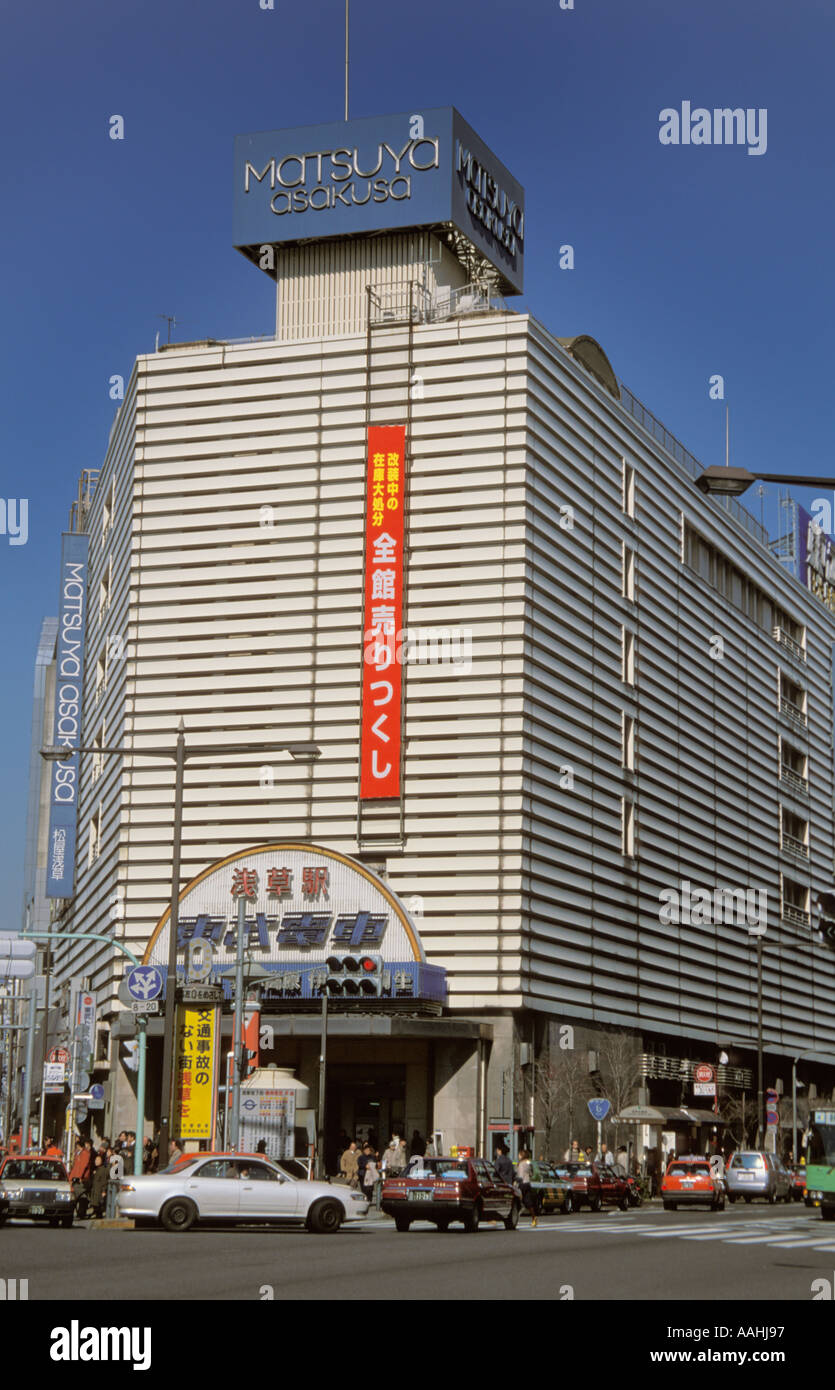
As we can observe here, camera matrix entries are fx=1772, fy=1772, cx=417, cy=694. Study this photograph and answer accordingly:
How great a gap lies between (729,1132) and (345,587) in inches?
1544

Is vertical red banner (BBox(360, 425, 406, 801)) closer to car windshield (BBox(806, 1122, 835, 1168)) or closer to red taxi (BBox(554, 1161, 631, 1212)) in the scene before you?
red taxi (BBox(554, 1161, 631, 1212))

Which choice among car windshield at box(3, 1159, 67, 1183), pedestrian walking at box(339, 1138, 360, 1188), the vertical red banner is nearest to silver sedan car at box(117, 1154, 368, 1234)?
Answer: car windshield at box(3, 1159, 67, 1183)

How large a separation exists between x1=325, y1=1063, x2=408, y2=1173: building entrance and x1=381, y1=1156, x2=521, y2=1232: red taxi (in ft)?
109

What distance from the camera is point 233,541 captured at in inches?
2852

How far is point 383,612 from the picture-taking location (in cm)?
6900

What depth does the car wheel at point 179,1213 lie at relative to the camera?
1215 inches

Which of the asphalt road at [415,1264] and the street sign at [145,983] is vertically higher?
the street sign at [145,983]

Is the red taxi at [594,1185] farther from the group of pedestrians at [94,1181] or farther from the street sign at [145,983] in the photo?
the street sign at [145,983]

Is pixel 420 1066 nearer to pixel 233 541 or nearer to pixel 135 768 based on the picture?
pixel 135 768

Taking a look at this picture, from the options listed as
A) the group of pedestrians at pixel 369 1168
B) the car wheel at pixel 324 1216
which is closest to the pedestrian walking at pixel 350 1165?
the group of pedestrians at pixel 369 1168

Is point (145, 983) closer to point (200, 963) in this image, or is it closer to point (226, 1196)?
point (200, 963)

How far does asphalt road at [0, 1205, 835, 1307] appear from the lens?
19.1 m

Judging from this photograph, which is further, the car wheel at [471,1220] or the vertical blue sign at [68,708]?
the vertical blue sign at [68,708]

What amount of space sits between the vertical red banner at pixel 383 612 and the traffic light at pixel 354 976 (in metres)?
6.99
